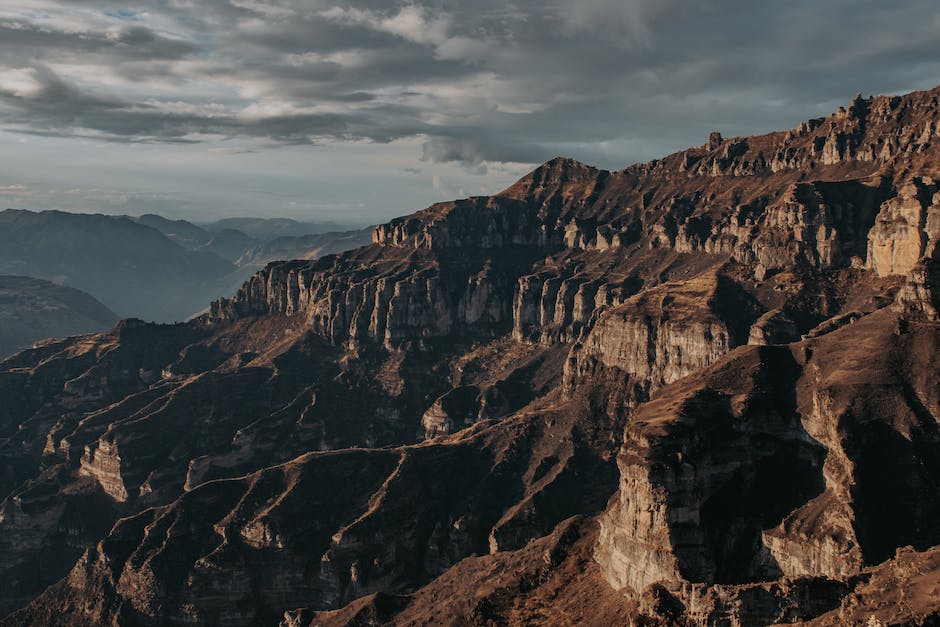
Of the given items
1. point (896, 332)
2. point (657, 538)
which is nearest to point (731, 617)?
point (657, 538)

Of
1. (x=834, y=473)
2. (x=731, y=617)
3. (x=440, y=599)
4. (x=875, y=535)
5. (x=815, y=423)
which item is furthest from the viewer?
(x=440, y=599)

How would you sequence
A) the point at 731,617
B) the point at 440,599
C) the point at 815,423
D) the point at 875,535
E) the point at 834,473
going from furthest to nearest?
the point at 440,599, the point at 815,423, the point at 834,473, the point at 875,535, the point at 731,617

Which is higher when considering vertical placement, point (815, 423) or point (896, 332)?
point (896, 332)

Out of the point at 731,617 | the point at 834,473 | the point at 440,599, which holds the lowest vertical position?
the point at 440,599

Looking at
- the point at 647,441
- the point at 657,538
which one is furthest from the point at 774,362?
the point at 657,538

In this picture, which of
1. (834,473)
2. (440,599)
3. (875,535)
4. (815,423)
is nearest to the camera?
(875,535)

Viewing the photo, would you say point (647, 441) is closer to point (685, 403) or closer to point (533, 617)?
point (685, 403)

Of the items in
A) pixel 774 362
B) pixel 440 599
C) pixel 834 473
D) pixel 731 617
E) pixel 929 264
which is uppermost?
pixel 929 264

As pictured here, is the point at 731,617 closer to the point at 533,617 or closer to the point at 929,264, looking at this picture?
the point at 533,617

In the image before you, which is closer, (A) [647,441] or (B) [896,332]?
(A) [647,441]
